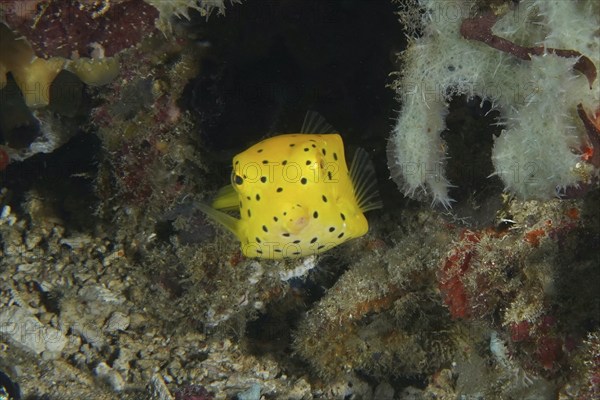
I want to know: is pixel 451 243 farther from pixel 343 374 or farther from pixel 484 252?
pixel 343 374

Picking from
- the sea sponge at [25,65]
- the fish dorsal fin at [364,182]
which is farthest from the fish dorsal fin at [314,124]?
the sea sponge at [25,65]

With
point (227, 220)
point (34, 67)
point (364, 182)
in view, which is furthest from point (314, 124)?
point (34, 67)

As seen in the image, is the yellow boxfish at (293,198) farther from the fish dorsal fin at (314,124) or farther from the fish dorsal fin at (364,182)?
the fish dorsal fin at (314,124)

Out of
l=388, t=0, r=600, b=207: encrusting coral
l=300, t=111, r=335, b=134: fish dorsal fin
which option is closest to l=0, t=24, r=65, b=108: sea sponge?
l=300, t=111, r=335, b=134: fish dorsal fin

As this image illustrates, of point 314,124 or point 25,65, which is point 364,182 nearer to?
point 314,124

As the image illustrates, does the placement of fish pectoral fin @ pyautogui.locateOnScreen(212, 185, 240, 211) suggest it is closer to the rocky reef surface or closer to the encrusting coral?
the rocky reef surface

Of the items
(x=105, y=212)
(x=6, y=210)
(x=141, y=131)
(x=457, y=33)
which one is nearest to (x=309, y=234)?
(x=457, y=33)
